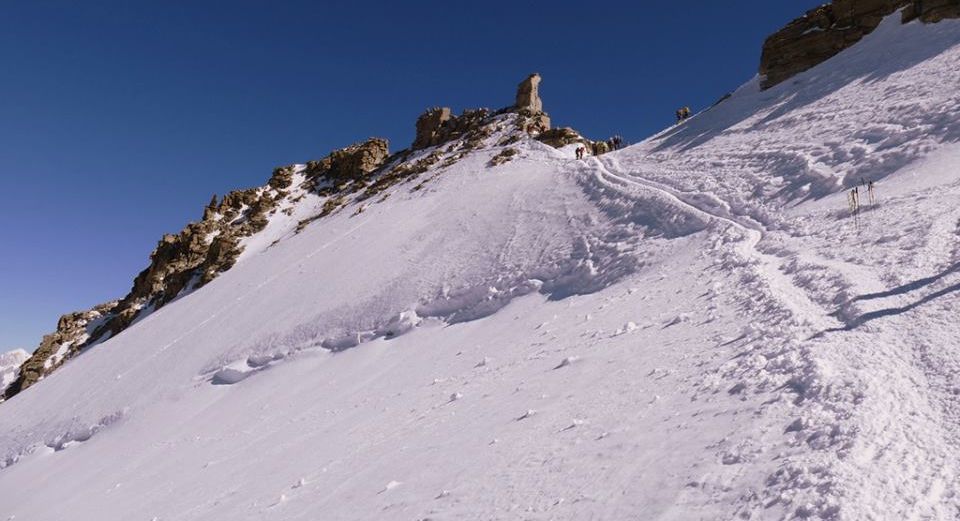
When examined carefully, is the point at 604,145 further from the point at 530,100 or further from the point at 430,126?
the point at 430,126

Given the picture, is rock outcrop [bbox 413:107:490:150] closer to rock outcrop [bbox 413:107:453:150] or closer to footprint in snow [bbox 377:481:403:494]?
rock outcrop [bbox 413:107:453:150]

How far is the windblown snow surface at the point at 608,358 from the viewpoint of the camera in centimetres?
542

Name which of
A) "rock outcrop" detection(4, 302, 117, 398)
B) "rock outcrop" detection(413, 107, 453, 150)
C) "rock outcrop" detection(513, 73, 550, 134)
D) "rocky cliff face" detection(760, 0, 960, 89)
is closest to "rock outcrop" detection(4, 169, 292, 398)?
"rock outcrop" detection(4, 302, 117, 398)

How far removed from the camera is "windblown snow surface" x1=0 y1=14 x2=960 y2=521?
5418 millimetres

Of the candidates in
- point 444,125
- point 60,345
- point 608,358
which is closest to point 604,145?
point 444,125

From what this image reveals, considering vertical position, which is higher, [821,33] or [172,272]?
[172,272]

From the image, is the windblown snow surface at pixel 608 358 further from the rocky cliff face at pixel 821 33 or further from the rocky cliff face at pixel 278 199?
the rocky cliff face at pixel 278 199

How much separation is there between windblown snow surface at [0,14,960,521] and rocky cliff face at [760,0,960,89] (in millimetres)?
1543

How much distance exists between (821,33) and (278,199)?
187 feet

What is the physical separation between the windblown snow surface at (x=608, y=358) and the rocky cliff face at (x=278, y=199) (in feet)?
63.0

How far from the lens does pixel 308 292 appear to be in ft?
88.9

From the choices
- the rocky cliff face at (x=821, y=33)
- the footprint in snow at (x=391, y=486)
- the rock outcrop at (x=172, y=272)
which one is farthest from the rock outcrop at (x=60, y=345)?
the rocky cliff face at (x=821, y=33)

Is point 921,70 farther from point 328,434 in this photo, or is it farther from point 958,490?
point 328,434

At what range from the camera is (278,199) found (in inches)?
2505
